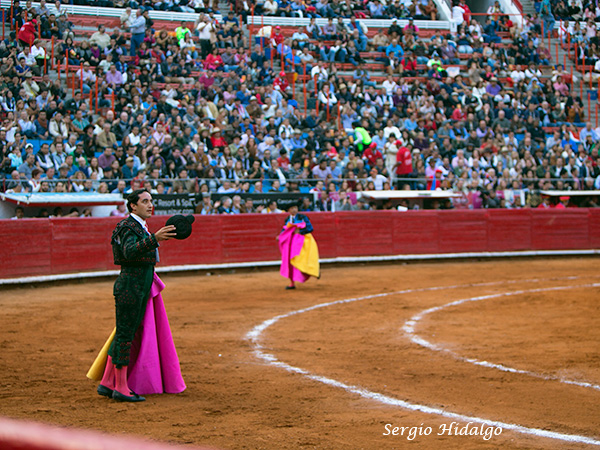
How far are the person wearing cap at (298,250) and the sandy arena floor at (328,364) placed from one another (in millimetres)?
360

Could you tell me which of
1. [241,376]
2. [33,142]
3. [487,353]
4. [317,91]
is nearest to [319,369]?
[241,376]

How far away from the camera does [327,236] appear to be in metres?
18.8

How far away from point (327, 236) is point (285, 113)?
443cm

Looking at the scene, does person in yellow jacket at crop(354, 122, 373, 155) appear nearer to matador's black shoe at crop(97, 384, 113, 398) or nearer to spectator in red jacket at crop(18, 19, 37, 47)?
spectator in red jacket at crop(18, 19, 37, 47)

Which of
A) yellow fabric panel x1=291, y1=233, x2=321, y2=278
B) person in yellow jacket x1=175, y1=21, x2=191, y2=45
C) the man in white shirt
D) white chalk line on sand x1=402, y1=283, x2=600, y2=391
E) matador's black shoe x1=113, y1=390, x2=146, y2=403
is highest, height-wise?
person in yellow jacket x1=175, y1=21, x2=191, y2=45

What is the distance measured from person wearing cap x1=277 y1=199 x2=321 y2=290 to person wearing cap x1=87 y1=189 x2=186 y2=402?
7575 mm

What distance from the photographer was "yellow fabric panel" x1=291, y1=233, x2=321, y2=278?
13586 mm

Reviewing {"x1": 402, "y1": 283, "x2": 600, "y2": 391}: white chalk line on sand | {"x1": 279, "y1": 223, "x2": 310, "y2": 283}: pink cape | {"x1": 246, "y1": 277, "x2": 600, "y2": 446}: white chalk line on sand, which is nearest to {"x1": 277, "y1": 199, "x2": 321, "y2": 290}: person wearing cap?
{"x1": 279, "y1": 223, "x2": 310, "y2": 283}: pink cape

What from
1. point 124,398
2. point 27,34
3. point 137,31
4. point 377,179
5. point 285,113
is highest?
point 137,31

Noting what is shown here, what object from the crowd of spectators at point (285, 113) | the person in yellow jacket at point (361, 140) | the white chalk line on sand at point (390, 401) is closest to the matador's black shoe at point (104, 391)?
the white chalk line on sand at point (390, 401)

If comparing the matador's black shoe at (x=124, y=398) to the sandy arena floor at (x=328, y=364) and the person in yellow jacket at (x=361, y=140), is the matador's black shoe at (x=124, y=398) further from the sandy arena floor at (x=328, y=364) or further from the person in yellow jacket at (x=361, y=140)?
the person in yellow jacket at (x=361, y=140)

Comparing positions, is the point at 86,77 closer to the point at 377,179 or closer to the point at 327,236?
the point at 327,236

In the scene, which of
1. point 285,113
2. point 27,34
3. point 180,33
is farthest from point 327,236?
point 27,34

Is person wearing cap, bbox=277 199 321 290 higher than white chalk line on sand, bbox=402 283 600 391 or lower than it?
higher
